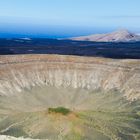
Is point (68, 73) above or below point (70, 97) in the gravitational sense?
above

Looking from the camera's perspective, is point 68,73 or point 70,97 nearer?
point 70,97

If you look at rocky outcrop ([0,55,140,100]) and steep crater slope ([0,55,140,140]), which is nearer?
steep crater slope ([0,55,140,140])

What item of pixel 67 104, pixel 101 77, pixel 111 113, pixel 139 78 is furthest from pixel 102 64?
pixel 111 113

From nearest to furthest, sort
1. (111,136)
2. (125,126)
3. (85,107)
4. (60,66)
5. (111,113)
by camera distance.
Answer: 1. (111,136)
2. (125,126)
3. (111,113)
4. (85,107)
5. (60,66)

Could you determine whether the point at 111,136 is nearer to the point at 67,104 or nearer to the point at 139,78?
the point at 67,104

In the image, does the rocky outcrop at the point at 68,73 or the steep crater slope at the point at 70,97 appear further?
the rocky outcrop at the point at 68,73
